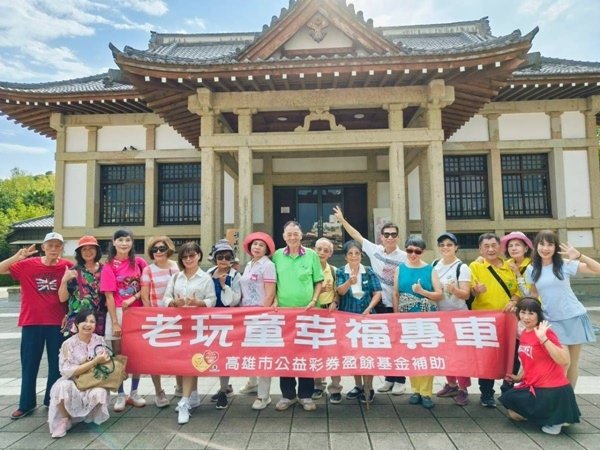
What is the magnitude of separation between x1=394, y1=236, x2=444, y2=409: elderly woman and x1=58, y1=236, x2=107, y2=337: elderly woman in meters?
3.19

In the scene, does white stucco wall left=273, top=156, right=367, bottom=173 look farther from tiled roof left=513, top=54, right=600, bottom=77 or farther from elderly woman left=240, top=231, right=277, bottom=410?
elderly woman left=240, top=231, right=277, bottom=410

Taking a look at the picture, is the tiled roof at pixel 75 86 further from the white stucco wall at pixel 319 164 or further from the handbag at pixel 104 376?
the handbag at pixel 104 376

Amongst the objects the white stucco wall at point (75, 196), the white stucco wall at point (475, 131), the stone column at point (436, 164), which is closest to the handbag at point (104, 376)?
the stone column at point (436, 164)

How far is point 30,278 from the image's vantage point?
3904 mm

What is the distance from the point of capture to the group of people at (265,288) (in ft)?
12.3

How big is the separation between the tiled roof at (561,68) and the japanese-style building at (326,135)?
86 mm

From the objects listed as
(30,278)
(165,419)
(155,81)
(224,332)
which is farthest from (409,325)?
(155,81)

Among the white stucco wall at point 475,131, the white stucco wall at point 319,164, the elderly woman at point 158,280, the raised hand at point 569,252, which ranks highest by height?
the white stucco wall at point 475,131

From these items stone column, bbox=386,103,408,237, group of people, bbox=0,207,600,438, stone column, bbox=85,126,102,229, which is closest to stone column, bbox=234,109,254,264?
stone column, bbox=386,103,408,237

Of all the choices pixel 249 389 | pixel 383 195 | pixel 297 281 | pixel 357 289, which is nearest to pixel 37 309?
pixel 249 389

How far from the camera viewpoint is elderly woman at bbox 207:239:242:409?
13.2 ft

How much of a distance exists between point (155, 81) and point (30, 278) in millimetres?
5740

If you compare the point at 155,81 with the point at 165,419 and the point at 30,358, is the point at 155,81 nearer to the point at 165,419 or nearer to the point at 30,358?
the point at 30,358

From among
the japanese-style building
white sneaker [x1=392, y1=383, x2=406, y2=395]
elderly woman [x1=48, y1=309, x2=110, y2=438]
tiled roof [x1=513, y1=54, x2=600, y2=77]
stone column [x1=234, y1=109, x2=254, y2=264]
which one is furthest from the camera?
tiled roof [x1=513, y1=54, x2=600, y2=77]
